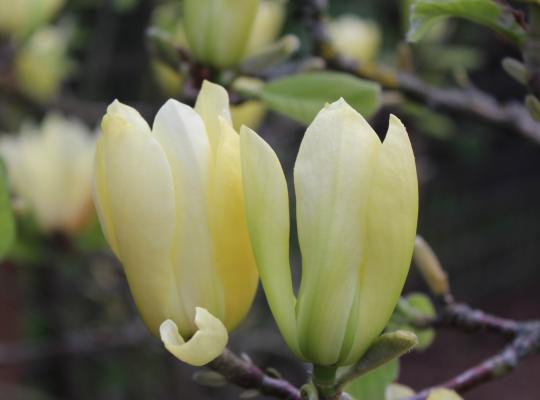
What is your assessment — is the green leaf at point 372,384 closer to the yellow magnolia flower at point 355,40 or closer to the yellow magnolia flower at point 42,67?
the yellow magnolia flower at point 355,40

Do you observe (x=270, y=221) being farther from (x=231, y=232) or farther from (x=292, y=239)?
(x=292, y=239)

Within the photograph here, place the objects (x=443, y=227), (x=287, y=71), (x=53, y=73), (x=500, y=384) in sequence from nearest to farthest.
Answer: (x=287, y=71)
(x=53, y=73)
(x=500, y=384)
(x=443, y=227)

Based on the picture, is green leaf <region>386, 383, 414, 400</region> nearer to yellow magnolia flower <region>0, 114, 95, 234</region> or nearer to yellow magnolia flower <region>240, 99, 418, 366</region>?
yellow magnolia flower <region>240, 99, 418, 366</region>

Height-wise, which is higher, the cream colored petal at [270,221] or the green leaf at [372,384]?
the cream colored petal at [270,221]

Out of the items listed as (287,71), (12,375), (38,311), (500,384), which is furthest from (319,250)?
(500,384)

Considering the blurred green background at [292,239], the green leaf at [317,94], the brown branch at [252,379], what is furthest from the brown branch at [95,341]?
the brown branch at [252,379]

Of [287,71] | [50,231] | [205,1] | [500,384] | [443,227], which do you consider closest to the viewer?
[205,1]

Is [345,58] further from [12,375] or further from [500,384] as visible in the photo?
[500,384]
